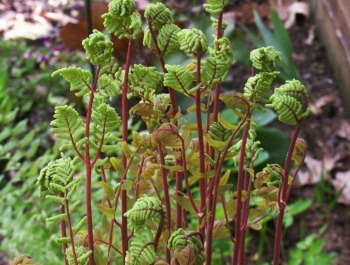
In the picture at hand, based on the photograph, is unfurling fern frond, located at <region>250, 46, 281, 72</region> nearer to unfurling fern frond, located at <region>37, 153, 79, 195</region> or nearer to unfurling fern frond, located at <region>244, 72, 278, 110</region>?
unfurling fern frond, located at <region>244, 72, 278, 110</region>

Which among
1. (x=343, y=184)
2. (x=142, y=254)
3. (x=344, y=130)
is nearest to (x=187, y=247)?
(x=142, y=254)

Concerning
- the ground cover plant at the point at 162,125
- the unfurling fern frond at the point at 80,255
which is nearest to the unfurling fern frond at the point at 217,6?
the ground cover plant at the point at 162,125

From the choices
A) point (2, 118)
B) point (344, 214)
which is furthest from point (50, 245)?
point (344, 214)

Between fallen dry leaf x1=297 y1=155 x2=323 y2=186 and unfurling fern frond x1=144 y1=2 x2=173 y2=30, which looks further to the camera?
fallen dry leaf x1=297 y1=155 x2=323 y2=186

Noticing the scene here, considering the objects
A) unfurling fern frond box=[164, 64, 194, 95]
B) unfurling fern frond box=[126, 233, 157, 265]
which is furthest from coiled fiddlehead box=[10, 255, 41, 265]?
unfurling fern frond box=[164, 64, 194, 95]

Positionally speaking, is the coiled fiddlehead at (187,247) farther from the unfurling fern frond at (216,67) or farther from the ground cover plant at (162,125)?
the unfurling fern frond at (216,67)

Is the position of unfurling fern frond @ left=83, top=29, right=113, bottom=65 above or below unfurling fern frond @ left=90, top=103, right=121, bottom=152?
above

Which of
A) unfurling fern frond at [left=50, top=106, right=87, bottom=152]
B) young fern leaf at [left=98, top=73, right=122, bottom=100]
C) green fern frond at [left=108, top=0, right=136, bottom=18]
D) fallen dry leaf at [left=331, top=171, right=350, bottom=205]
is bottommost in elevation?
fallen dry leaf at [left=331, top=171, right=350, bottom=205]
